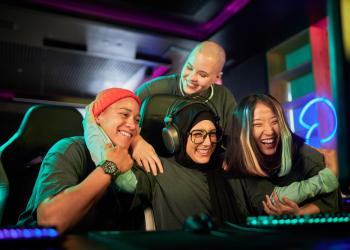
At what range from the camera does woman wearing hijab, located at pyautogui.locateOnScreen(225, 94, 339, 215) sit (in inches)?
46.8

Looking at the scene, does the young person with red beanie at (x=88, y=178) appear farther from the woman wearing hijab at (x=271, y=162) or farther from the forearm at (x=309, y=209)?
the forearm at (x=309, y=209)

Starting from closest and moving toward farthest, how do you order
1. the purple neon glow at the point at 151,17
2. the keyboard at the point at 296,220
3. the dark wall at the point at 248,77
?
the keyboard at the point at 296,220 < the purple neon glow at the point at 151,17 < the dark wall at the point at 248,77

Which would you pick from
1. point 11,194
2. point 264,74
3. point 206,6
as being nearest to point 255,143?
point 11,194

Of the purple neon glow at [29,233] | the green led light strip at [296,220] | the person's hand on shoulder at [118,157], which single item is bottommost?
the green led light strip at [296,220]

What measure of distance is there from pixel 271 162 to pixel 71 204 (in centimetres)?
74

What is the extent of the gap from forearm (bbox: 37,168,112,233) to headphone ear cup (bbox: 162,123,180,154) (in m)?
0.31

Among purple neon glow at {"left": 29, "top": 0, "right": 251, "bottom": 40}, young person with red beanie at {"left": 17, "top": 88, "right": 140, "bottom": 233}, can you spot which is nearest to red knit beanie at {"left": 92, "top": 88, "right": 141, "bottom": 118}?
young person with red beanie at {"left": 17, "top": 88, "right": 140, "bottom": 233}

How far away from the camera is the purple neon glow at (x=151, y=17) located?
2.65 meters

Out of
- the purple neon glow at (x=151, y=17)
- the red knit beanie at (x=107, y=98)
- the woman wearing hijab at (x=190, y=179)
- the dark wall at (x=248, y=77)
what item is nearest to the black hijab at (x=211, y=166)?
the woman wearing hijab at (x=190, y=179)

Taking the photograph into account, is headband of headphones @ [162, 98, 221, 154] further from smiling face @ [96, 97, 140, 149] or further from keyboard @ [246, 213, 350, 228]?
keyboard @ [246, 213, 350, 228]

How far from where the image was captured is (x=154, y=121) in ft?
4.27

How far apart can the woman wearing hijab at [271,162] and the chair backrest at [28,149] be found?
67 centimetres

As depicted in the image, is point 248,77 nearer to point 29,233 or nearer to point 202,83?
point 202,83

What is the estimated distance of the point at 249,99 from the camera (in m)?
1.29
